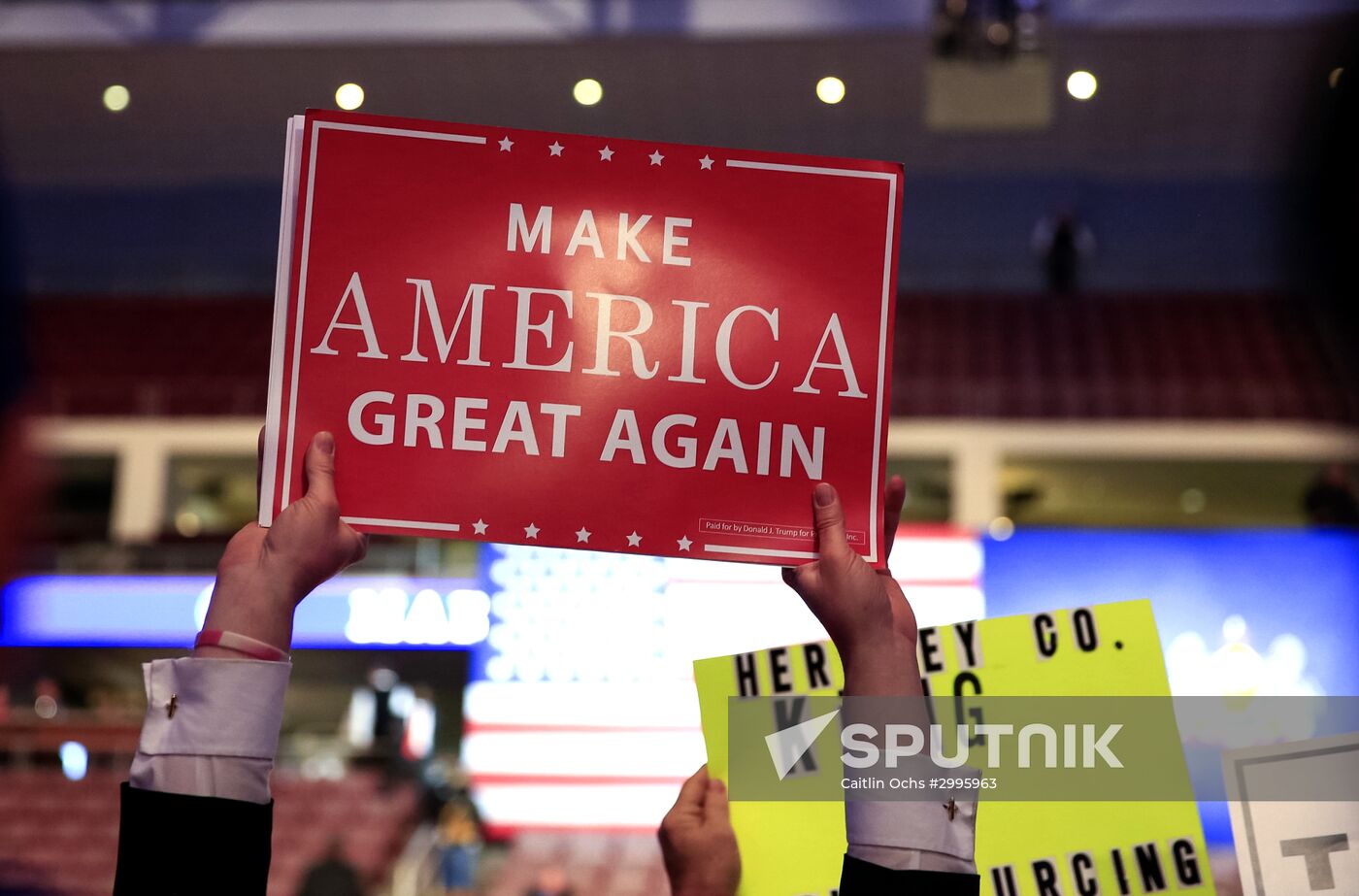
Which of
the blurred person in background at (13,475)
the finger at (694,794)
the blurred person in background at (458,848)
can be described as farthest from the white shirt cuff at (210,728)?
the blurred person in background at (458,848)

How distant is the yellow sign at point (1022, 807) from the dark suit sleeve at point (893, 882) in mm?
480

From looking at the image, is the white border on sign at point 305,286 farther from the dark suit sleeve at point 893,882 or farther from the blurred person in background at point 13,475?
the blurred person in background at point 13,475

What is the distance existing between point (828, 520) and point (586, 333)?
281 millimetres

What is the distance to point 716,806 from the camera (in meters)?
1.47

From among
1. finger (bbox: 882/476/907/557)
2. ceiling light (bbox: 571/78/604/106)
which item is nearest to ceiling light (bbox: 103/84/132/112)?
ceiling light (bbox: 571/78/604/106)

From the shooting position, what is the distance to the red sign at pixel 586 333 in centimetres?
124

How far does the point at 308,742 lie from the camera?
31.4 ft

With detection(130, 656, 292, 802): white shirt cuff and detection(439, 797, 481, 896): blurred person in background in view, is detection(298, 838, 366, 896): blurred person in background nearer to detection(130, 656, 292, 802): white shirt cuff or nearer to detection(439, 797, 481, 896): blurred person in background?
detection(439, 797, 481, 896): blurred person in background

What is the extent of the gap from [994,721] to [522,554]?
6.82m

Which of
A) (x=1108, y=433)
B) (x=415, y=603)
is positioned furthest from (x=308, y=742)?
(x=1108, y=433)

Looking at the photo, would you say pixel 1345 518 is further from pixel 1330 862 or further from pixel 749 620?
pixel 1330 862

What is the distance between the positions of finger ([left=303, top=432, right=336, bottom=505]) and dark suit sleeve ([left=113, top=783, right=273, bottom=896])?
28 cm

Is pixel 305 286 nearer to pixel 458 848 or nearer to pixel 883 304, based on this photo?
pixel 883 304

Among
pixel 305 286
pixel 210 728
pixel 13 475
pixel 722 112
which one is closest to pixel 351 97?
pixel 305 286
